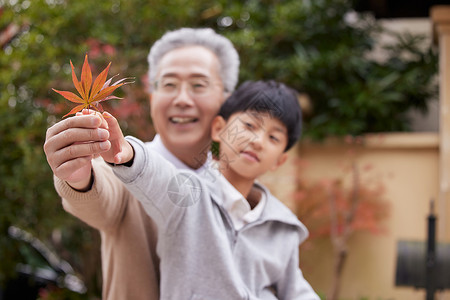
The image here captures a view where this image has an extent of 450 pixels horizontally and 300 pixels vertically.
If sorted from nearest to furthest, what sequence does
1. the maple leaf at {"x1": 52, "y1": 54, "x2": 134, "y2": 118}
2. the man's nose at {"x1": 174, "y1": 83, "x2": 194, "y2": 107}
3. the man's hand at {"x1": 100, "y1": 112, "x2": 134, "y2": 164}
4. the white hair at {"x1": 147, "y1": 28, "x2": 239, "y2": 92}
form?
the maple leaf at {"x1": 52, "y1": 54, "x2": 134, "y2": 118} < the man's hand at {"x1": 100, "y1": 112, "x2": 134, "y2": 164} < the man's nose at {"x1": 174, "y1": 83, "x2": 194, "y2": 107} < the white hair at {"x1": 147, "y1": 28, "x2": 239, "y2": 92}

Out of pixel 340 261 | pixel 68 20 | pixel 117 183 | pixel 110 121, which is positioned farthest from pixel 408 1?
pixel 110 121

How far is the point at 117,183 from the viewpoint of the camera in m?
1.60

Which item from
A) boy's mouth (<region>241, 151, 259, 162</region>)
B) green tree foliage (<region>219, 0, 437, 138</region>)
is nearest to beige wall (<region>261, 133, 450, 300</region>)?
green tree foliage (<region>219, 0, 437, 138</region>)

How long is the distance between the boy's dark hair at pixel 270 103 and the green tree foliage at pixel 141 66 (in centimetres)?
189

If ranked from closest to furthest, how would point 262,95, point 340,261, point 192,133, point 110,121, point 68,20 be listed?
point 110,121 < point 262,95 < point 192,133 < point 68,20 < point 340,261

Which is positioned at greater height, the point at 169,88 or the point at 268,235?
the point at 169,88

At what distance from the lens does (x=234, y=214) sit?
60.9 inches

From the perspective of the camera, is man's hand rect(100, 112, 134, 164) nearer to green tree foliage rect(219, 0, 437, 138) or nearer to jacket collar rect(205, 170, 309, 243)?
jacket collar rect(205, 170, 309, 243)

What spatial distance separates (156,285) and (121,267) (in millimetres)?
122

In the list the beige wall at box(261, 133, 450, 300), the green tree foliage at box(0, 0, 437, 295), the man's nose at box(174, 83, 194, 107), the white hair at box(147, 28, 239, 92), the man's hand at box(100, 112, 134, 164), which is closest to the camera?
the man's hand at box(100, 112, 134, 164)

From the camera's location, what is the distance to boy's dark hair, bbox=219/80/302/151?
1556 millimetres

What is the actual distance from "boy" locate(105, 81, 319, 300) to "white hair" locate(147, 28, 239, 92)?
10.3 inches

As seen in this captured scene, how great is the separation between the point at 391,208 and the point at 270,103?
3.62 m

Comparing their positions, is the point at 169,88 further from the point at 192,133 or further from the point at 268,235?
the point at 268,235
